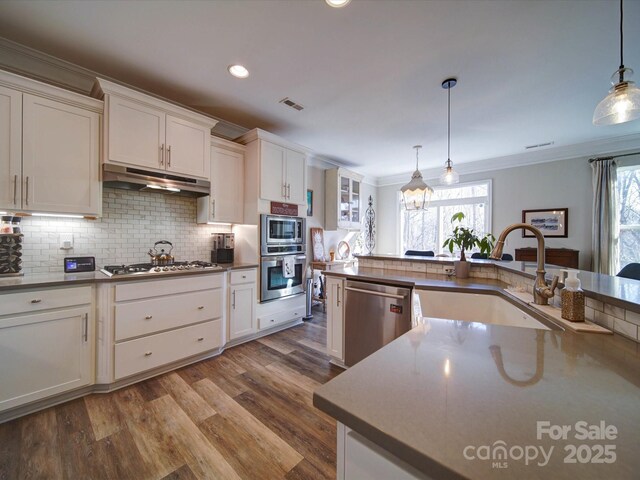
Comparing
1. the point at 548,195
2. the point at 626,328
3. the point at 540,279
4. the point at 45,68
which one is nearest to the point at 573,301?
the point at 626,328

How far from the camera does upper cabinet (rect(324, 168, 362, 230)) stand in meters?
4.60

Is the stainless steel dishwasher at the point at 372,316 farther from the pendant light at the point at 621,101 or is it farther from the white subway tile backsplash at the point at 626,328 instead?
the pendant light at the point at 621,101

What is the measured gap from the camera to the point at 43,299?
5.76ft

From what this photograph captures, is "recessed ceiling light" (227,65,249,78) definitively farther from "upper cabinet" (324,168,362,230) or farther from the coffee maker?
"upper cabinet" (324,168,362,230)

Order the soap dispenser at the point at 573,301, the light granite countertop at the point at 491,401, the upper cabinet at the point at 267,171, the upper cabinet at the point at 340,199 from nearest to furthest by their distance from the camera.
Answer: the light granite countertop at the point at 491,401
the soap dispenser at the point at 573,301
the upper cabinet at the point at 267,171
the upper cabinet at the point at 340,199

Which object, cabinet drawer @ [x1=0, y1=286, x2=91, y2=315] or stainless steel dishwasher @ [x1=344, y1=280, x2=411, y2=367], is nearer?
cabinet drawer @ [x1=0, y1=286, x2=91, y2=315]

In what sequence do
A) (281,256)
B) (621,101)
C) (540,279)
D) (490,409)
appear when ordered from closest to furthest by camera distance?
(490,409) → (540,279) → (621,101) → (281,256)

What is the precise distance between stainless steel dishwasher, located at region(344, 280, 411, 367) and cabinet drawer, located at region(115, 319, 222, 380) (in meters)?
1.39

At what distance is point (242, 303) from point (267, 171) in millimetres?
1626

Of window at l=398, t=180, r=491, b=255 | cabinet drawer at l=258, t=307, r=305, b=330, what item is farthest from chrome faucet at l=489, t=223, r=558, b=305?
window at l=398, t=180, r=491, b=255

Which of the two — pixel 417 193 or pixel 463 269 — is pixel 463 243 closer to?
pixel 463 269

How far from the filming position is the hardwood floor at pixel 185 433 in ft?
4.44

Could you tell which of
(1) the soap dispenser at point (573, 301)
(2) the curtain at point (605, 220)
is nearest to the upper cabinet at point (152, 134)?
(1) the soap dispenser at point (573, 301)

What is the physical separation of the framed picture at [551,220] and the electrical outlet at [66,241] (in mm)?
6112
